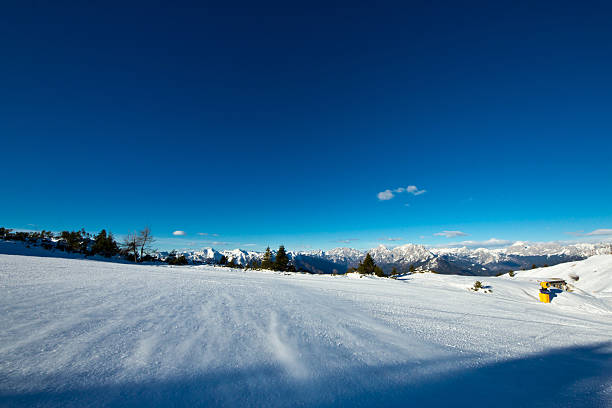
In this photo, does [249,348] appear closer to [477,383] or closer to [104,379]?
[104,379]

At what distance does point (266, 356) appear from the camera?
213 cm

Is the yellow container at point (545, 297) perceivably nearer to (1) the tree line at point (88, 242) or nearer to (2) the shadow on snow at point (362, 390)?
(2) the shadow on snow at point (362, 390)

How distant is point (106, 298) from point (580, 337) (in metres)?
7.86

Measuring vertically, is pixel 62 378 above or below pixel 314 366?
above

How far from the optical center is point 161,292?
14.5 ft

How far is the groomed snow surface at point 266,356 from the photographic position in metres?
1.54

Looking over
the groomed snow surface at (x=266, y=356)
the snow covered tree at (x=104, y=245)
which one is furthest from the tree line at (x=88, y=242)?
the groomed snow surface at (x=266, y=356)

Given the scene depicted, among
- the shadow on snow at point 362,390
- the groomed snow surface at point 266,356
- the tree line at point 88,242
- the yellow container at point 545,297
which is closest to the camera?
the shadow on snow at point 362,390

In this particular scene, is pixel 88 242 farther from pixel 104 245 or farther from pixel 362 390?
pixel 362 390

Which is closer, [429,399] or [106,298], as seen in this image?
[429,399]

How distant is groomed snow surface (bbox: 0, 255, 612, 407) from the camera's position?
1.54 m

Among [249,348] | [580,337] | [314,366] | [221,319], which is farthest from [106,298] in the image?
[580,337]

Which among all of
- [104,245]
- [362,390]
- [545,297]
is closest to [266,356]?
[362,390]

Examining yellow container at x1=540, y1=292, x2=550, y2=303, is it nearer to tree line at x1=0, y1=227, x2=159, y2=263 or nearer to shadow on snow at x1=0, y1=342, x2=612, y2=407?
shadow on snow at x1=0, y1=342, x2=612, y2=407
